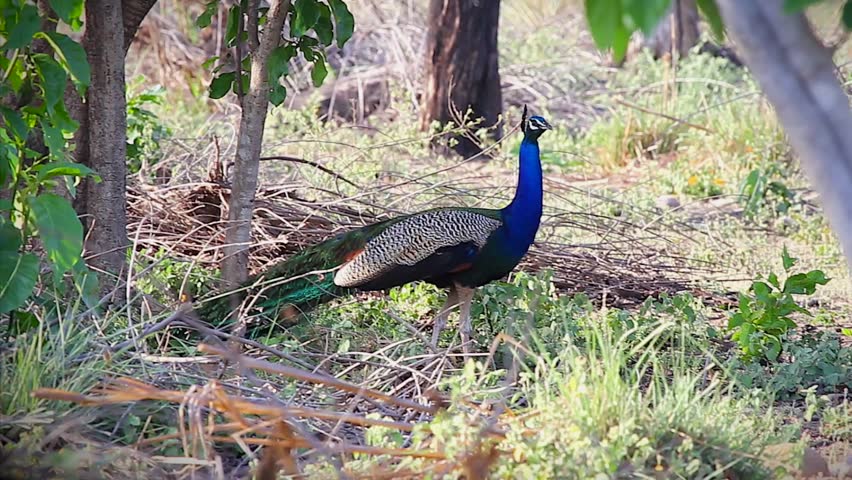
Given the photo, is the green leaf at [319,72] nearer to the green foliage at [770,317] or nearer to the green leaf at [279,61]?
the green leaf at [279,61]

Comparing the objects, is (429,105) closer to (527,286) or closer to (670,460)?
(527,286)

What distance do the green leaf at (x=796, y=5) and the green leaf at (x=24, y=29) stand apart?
222 centimetres

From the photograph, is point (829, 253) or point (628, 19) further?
point (829, 253)

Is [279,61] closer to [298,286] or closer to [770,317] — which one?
[298,286]

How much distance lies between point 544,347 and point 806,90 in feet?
5.75

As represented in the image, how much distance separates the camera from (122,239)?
4.59m

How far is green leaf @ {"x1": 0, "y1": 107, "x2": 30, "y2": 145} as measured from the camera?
350cm

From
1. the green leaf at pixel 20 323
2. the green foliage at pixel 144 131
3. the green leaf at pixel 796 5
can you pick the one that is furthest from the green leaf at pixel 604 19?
the green foliage at pixel 144 131

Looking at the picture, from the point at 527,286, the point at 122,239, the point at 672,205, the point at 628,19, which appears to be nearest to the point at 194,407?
the point at 628,19

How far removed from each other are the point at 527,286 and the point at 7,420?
2.43m

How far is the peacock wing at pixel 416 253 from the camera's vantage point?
457cm

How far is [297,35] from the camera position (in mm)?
4363

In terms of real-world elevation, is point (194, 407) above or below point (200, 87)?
below

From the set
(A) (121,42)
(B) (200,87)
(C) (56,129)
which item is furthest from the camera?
(B) (200,87)
